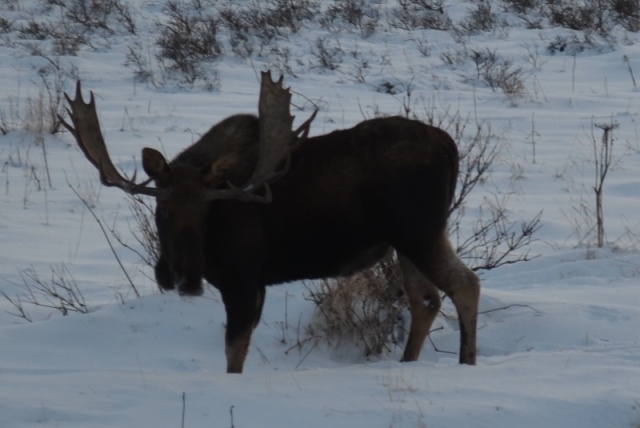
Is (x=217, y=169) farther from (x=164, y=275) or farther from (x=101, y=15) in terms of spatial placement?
(x=101, y=15)

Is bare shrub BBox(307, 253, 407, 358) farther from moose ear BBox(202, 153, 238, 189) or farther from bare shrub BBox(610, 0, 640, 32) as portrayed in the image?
bare shrub BBox(610, 0, 640, 32)

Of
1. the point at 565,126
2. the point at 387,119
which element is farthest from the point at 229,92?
the point at 387,119

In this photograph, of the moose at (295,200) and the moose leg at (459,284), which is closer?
the moose at (295,200)

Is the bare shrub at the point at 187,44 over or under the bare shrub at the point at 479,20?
under

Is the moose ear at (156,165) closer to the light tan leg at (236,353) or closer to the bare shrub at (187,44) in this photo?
the light tan leg at (236,353)

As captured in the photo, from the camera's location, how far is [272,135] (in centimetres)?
605

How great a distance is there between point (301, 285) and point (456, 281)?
5.44 feet

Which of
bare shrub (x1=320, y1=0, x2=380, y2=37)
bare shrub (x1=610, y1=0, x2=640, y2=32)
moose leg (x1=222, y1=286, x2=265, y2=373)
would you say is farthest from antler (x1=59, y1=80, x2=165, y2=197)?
bare shrub (x1=610, y1=0, x2=640, y2=32)

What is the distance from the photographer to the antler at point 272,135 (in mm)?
5988

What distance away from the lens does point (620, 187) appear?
1110 centimetres

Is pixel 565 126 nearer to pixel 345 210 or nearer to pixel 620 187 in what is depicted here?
pixel 620 187

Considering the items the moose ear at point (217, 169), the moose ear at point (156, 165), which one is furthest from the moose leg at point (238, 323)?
the moose ear at point (156, 165)

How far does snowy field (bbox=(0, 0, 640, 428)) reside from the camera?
4.99 metres

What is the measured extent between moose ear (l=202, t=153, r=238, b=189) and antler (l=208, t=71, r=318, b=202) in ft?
0.28
